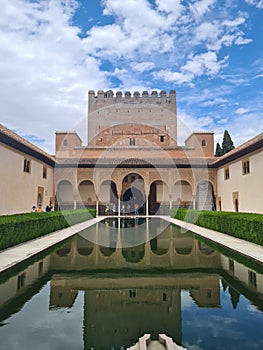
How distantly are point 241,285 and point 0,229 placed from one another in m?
5.36

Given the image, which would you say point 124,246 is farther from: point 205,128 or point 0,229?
point 205,128

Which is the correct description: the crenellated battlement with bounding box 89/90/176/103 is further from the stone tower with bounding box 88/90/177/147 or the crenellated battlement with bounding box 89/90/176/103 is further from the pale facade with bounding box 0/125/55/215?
the pale facade with bounding box 0/125/55/215

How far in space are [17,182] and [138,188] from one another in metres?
13.7

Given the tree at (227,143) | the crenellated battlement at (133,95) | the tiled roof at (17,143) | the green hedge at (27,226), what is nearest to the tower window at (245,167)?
the green hedge at (27,226)

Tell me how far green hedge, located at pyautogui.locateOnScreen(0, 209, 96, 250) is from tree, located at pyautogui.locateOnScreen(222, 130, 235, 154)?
25578mm

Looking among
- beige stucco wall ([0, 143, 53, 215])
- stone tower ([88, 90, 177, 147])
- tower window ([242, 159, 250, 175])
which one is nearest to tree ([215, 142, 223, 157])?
stone tower ([88, 90, 177, 147])

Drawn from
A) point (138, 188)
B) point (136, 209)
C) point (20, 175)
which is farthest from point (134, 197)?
point (20, 175)

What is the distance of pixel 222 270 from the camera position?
5211 millimetres

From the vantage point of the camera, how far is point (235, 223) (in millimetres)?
9555

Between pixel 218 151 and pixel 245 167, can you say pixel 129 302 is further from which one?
pixel 218 151

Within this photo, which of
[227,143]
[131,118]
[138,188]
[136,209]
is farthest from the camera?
[227,143]

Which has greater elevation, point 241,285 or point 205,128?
point 205,128

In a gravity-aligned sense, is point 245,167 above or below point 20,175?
above

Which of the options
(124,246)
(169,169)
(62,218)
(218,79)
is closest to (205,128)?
(169,169)
